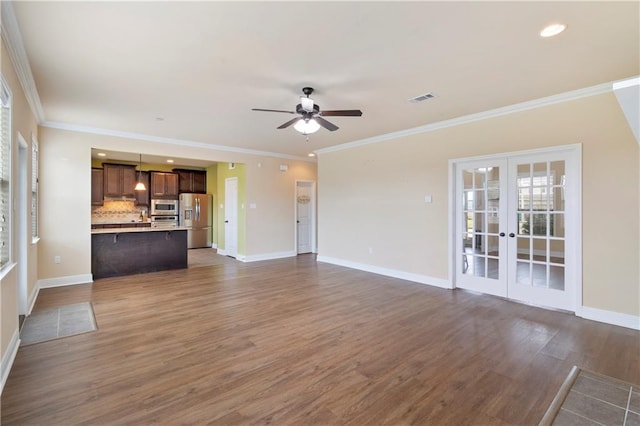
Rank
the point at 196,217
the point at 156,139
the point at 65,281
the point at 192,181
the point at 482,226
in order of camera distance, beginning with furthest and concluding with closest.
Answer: the point at 192,181 → the point at 196,217 → the point at 156,139 → the point at 65,281 → the point at 482,226

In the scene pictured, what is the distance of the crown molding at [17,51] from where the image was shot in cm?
224

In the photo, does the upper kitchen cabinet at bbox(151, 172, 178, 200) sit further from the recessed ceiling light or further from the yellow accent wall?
the recessed ceiling light

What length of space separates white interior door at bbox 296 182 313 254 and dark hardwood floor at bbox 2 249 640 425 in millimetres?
4150

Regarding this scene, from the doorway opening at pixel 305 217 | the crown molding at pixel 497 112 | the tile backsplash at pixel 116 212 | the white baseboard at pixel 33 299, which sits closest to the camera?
the crown molding at pixel 497 112

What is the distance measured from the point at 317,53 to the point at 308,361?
9.11ft

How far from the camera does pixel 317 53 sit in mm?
2816

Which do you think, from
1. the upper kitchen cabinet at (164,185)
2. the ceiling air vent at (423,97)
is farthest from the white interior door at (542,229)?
the upper kitchen cabinet at (164,185)

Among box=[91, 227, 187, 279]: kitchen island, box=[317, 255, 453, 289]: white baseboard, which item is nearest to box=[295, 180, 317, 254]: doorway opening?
box=[317, 255, 453, 289]: white baseboard

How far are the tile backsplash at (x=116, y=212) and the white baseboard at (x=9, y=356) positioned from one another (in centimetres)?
658

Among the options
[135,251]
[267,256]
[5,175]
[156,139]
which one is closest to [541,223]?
[267,256]

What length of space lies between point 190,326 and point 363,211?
13.5 feet

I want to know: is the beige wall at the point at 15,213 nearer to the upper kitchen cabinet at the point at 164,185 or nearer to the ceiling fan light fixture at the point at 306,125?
the ceiling fan light fixture at the point at 306,125

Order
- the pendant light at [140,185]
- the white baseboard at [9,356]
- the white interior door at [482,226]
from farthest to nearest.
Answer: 1. the pendant light at [140,185]
2. the white interior door at [482,226]
3. the white baseboard at [9,356]

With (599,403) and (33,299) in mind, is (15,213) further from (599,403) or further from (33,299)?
(599,403)
